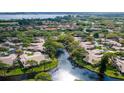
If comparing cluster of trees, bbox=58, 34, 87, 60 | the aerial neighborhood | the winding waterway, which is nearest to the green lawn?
the aerial neighborhood

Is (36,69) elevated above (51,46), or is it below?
below

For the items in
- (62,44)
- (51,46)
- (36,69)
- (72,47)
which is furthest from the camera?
(62,44)

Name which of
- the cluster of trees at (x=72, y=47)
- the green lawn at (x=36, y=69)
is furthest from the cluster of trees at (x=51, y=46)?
the green lawn at (x=36, y=69)

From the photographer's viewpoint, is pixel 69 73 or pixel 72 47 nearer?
pixel 69 73

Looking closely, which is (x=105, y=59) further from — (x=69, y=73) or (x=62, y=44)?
(x=62, y=44)

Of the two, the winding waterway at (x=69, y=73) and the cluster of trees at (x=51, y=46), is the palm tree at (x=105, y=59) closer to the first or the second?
the winding waterway at (x=69, y=73)

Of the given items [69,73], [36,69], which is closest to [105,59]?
[69,73]

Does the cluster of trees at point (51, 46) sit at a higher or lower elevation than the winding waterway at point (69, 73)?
higher

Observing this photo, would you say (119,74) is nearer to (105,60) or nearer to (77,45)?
(105,60)

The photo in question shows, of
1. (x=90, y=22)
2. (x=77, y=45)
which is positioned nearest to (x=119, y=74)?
(x=77, y=45)
